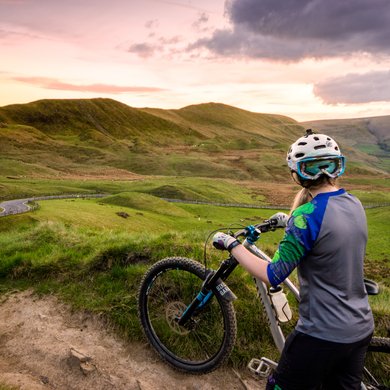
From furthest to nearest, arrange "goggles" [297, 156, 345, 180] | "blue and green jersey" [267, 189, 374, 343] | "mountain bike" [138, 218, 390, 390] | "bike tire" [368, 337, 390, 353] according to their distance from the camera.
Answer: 1. "mountain bike" [138, 218, 390, 390]
2. "bike tire" [368, 337, 390, 353]
3. "goggles" [297, 156, 345, 180]
4. "blue and green jersey" [267, 189, 374, 343]

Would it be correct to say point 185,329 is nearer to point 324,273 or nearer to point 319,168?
point 324,273

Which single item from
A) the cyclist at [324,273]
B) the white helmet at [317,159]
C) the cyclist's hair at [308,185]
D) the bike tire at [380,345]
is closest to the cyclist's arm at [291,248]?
the cyclist at [324,273]

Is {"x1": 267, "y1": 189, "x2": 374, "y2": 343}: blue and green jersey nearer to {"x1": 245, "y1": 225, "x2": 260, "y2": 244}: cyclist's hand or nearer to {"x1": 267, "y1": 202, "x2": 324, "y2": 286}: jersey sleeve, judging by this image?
{"x1": 267, "y1": 202, "x2": 324, "y2": 286}: jersey sleeve

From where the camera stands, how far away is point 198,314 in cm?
680

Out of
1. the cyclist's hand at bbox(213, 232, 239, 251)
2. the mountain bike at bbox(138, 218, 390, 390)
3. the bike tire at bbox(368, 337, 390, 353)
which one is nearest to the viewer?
the cyclist's hand at bbox(213, 232, 239, 251)

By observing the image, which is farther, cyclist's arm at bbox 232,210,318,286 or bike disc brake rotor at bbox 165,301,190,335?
bike disc brake rotor at bbox 165,301,190,335

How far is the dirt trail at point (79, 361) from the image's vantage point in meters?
6.27

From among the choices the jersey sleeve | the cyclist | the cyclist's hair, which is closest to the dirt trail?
the cyclist

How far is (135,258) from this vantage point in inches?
392

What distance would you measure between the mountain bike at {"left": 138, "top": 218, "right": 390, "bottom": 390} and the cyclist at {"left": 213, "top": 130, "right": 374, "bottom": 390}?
120 cm

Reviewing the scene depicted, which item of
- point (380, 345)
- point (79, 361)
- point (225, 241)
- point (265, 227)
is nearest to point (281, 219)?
point (265, 227)

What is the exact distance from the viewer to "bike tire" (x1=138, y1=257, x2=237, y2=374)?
6430 mm

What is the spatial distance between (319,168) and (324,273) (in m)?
1.26

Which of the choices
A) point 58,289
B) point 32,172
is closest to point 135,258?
point 58,289
